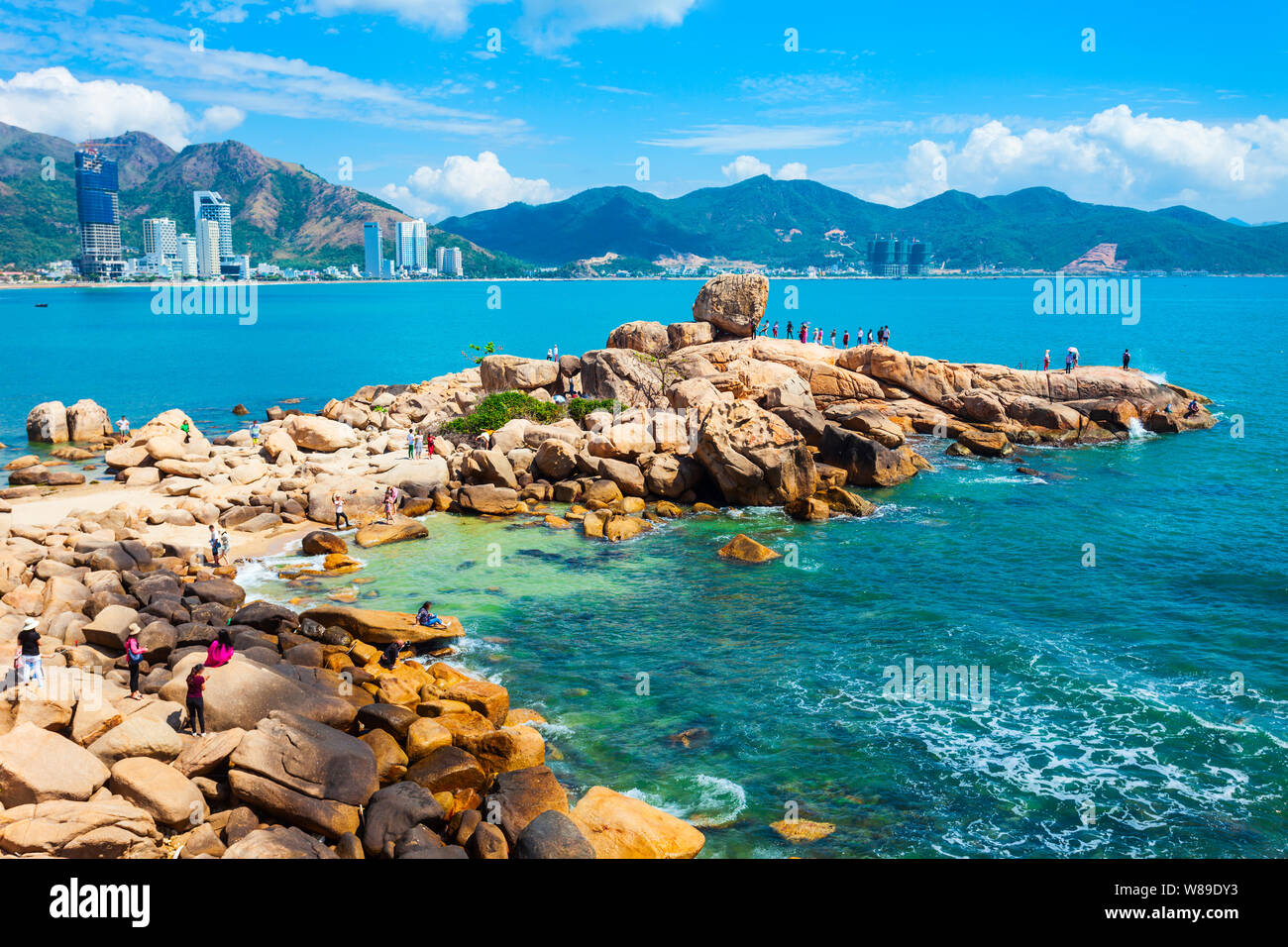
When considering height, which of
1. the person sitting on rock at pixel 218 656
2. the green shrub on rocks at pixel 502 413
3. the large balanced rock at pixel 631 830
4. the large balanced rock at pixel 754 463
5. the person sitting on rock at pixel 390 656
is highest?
the green shrub on rocks at pixel 502 413

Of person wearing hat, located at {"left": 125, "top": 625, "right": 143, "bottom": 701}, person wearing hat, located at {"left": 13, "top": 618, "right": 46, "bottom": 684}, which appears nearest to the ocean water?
person wearing hat, located at {"left": 125, "top": 625, "right": 143, "bottom": 701}

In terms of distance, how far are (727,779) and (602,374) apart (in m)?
34.4

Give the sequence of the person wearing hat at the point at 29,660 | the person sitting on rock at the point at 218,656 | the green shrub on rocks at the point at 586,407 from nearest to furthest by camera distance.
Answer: the person wearing hat at the point at 29,660, the person sitting on rock at the point at 218,656, the green shrub on rocks at the point at 586,407

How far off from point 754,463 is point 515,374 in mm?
19303

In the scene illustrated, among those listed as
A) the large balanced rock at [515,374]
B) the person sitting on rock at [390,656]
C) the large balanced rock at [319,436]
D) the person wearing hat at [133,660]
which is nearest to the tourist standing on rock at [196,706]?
the person wearing hat at [133,660]

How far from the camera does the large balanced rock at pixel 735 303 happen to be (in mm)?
55156

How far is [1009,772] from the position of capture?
18078 mm

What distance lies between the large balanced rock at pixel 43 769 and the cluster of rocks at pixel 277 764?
0.03 meters

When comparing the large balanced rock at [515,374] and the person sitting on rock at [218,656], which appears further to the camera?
the large balanced rock at [515,374]

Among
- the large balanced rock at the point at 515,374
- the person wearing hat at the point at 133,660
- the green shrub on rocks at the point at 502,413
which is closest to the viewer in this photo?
the person wearing hat at the point at 133,660

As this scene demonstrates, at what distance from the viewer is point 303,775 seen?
51.7 feet

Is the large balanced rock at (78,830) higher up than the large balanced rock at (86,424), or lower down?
lower down

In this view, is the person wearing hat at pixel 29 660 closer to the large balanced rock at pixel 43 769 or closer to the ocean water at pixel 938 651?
the large balanced rock at pixel 43 769

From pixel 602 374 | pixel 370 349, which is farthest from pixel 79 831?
pixel 370 349
